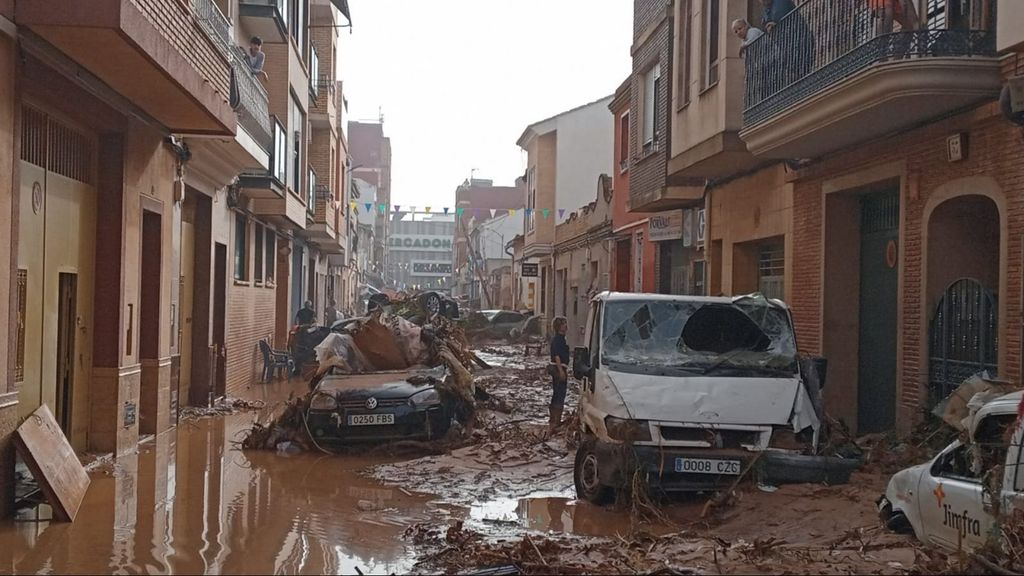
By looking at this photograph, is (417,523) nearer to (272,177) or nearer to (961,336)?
(961,336)

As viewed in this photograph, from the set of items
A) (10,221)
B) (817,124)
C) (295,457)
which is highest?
(817,124)

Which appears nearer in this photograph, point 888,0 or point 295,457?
point 888,0

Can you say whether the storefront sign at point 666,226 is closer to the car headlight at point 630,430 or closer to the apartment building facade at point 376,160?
the car headlight at point 630,430

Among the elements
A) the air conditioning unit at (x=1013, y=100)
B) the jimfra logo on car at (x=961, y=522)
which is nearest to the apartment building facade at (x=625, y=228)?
the air conditioning unit at (x=1013, y=100)

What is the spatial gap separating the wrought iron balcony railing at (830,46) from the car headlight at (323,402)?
21.1ft

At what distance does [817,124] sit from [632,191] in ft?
30.4

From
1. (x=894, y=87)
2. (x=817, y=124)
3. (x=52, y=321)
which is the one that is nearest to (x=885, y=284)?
(x=817, y=124)

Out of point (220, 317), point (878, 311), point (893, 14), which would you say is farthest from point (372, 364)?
point (893, 14)

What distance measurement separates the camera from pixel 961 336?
1021 centimetres

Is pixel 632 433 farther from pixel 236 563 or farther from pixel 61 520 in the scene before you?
pixel 61 520

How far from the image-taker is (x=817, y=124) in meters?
11.4

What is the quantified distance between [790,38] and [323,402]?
7332mm

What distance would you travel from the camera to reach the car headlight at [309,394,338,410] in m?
11.9

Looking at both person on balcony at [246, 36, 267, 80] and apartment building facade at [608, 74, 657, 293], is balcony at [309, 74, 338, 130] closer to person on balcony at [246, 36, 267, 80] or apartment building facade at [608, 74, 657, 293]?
apartment building facade at [608, 74, 657, 293]
